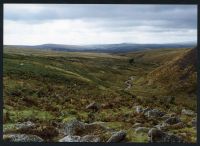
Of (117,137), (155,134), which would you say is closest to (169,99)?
(155,134)

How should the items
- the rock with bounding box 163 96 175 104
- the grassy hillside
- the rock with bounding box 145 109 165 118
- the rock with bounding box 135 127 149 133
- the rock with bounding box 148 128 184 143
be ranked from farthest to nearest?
1. the rock with bounding box 163 96 175 104
2. the rock with bounding box 145 109 165 118
3. the grassy hillside
4. the rock with bounding box 135 127 149 133
5. the rock with bounding box 148 128 184 143

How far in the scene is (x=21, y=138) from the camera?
17422 millimetres

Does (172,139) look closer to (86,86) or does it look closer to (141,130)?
(141,130)

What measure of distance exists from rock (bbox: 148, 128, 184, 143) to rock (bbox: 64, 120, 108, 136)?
170cm

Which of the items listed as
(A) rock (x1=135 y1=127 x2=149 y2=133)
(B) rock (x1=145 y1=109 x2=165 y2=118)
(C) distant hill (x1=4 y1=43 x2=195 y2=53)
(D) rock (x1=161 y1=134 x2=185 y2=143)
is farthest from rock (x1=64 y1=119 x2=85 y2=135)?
Answer: (D) rock (x1=161 y1=134 x2=185 y2=143)

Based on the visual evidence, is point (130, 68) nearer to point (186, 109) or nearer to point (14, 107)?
point (186, 109)

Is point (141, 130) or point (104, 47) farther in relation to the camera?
point (104, 47)

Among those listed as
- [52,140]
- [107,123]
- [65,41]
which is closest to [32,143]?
[52,140]

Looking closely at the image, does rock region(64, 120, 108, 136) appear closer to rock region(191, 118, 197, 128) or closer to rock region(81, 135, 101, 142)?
rock region(81, 135, 101, 142)

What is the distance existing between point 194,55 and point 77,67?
439cm

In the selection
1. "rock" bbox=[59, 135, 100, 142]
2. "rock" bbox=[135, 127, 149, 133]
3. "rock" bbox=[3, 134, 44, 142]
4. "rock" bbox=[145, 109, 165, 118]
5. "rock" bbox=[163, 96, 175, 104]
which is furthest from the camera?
"rock" bbox=[163, 96, 175, 104]

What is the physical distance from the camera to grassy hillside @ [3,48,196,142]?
59.5 feet

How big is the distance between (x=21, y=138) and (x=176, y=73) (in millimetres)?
6160

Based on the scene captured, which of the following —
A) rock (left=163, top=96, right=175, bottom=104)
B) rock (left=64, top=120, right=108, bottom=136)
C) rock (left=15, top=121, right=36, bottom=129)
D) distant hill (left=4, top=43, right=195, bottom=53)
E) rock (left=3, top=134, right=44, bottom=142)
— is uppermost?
distant hill (left=4, top=43, right=195, bottom=53)
